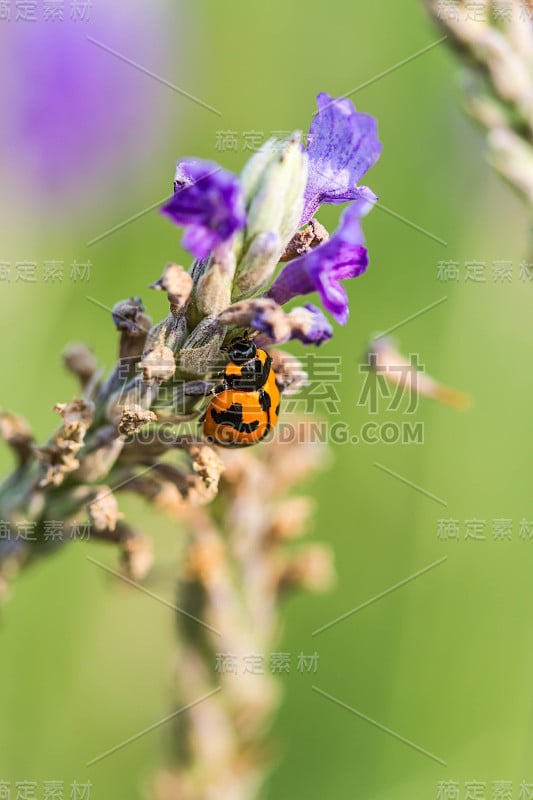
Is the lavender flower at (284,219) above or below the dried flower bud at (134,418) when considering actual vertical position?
above

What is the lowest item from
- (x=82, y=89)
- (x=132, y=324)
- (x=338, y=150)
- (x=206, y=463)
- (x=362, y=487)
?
(x=362, y=487)

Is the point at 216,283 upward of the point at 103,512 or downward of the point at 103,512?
upward

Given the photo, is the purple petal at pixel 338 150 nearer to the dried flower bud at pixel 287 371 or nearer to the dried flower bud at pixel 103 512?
the dried flower bud at pixel 287 371

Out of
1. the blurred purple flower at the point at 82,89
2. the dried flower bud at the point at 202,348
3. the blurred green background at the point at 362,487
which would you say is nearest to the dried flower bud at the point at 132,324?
the dried flower bud at the point at 202,348

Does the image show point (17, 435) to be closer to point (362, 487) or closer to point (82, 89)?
point (362, 487)

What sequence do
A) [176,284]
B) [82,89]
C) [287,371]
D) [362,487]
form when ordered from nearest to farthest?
[176,284] < [287,371] < [362,487] < [82,89]

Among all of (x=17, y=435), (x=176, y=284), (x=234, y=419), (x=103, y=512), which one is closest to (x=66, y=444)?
(x=103, y=512)

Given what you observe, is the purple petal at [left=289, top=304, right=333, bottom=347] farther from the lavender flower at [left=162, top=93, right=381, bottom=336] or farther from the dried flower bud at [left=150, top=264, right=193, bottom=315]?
the dried flower bud at [left=150, top=264, right=193, bottom=315]
